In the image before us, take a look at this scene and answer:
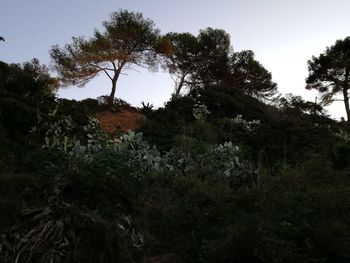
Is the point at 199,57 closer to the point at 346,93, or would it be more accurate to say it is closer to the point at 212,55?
the point at 212,55

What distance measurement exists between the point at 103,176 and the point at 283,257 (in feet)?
8.71

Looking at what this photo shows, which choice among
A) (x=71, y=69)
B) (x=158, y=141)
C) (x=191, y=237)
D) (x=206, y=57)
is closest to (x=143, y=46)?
(x=71, y=69)

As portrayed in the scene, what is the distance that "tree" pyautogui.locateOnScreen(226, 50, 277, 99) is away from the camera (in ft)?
92.8

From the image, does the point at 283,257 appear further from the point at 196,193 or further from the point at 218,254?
the point at 196,193

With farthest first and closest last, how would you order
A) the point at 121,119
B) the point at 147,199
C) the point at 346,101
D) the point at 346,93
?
the point at 346,93 < the point at 346,101 < the point at 121,119 < the point at 147,199

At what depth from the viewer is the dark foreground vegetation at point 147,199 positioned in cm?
474

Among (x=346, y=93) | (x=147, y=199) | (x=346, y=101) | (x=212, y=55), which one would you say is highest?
(x=212, y=55)

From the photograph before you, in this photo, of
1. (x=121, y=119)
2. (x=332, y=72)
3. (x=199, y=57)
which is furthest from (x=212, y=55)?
(x=121, y=119)

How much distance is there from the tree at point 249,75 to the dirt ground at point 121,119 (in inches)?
399

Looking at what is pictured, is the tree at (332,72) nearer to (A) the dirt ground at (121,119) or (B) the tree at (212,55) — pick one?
(B) the tree at (212,55)

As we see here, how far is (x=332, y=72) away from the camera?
27.7m

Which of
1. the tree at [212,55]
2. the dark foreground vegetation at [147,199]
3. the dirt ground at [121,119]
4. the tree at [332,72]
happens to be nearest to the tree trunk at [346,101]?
the tree at [332,72]

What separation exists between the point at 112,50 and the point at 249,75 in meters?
9.13

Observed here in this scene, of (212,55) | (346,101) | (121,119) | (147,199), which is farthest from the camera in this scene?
(212,55)
